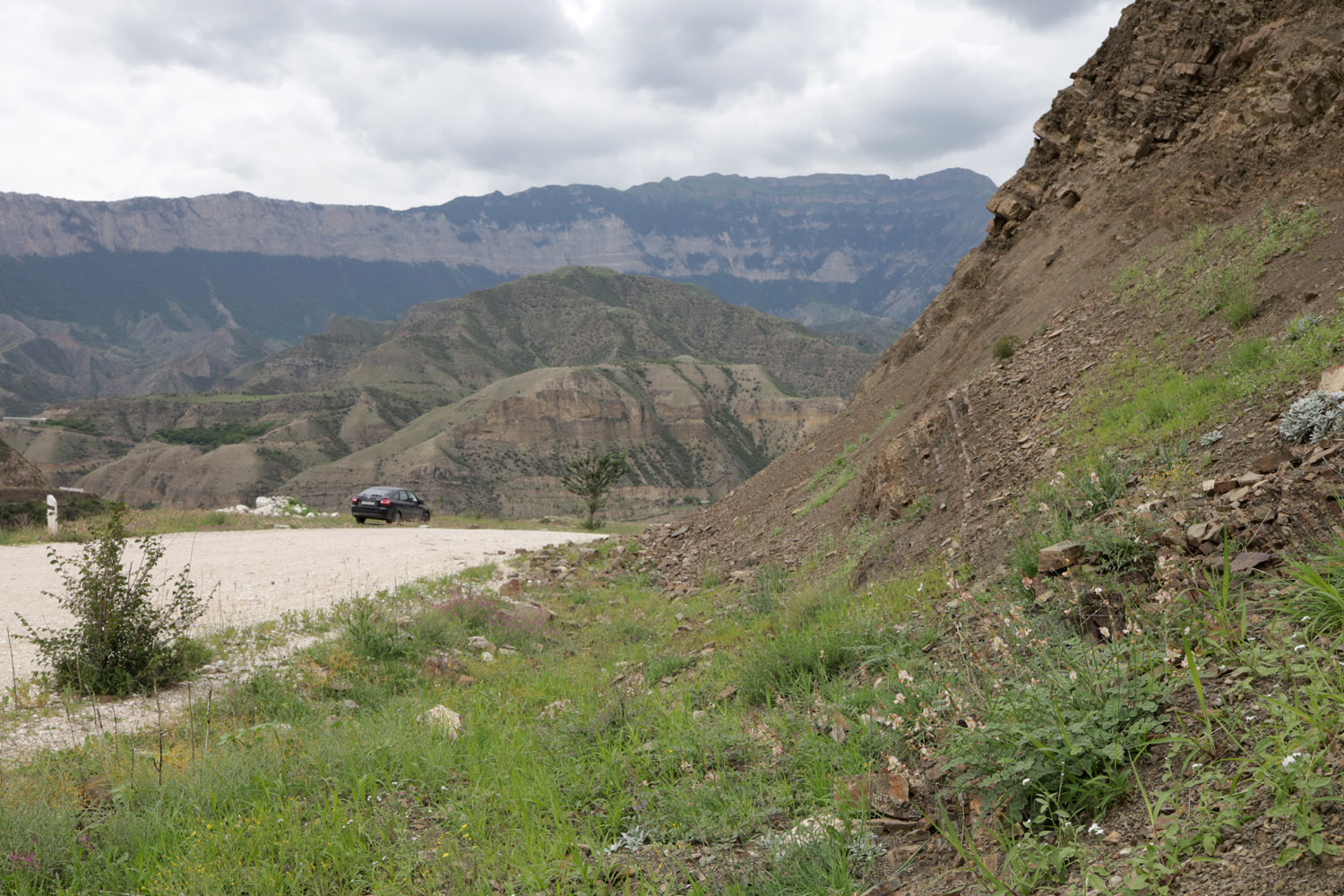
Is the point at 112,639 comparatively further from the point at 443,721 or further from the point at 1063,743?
the point at 1063,743

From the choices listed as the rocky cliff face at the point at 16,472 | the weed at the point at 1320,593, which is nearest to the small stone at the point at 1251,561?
the weed at the point at 1320,593

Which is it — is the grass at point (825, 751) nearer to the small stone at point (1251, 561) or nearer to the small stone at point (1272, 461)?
the small stone at point (1251, 561)

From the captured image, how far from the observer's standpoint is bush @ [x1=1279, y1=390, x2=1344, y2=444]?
181 inches

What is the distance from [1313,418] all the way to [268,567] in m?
14.4

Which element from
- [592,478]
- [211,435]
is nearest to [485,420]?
[211,435]

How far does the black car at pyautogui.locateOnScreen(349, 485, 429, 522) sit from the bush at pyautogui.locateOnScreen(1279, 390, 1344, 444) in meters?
26.1

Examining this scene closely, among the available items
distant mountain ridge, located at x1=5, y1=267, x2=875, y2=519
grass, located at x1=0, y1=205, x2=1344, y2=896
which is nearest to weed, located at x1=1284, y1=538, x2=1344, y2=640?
grass, located at x1=0, y1=205, x2=1344, y2=896

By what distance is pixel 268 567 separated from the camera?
13.6 meters

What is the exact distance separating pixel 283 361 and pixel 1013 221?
199686mm

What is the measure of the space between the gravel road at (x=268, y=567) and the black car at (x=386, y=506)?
554 centimetres

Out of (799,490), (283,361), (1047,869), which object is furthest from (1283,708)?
(283,361)

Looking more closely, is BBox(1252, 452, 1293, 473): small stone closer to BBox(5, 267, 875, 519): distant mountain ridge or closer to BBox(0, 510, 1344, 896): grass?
BBox(0, 510, 1344, 896): grass

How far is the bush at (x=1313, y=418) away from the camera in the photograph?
4586mm

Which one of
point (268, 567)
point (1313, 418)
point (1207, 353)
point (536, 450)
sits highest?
point (536, 450)
